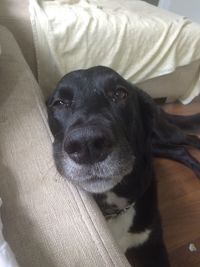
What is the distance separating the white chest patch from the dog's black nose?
285 millimetres

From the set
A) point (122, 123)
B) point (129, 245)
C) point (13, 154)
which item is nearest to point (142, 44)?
point (122, 123)

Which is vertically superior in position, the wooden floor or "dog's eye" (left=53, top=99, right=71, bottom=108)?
"dog's eye" (left=53, top=99, right=71, bottom=108)

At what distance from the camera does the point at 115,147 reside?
74 centimetres

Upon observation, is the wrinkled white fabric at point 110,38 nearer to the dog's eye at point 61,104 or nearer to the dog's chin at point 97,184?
the dog's eye at point 61,104

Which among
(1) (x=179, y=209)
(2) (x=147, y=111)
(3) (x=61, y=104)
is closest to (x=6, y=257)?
(3) (x=61, y=104)

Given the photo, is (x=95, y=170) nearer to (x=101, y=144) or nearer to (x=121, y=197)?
(x=101, y=144)

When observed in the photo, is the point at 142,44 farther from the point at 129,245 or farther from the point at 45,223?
the point at 45,223

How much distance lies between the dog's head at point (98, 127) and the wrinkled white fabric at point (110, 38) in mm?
437

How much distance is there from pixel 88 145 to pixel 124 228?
1.40 feet

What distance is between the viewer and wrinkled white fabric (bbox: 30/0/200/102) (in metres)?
1.33


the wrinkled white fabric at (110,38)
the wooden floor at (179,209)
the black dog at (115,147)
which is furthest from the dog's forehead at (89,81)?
the wooden floor at (179,209)

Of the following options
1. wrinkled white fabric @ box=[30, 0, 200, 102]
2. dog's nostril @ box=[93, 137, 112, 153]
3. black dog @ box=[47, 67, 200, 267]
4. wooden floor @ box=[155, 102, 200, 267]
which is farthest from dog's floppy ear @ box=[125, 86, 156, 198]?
wrinkled white fabric @ box=[30, 0, 200, 102]

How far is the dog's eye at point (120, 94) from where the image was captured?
91cm

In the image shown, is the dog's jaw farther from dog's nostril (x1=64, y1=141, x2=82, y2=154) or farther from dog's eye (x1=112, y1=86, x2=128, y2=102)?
dog's eye (x1=112, y1=86, x2=128, y2=102)
